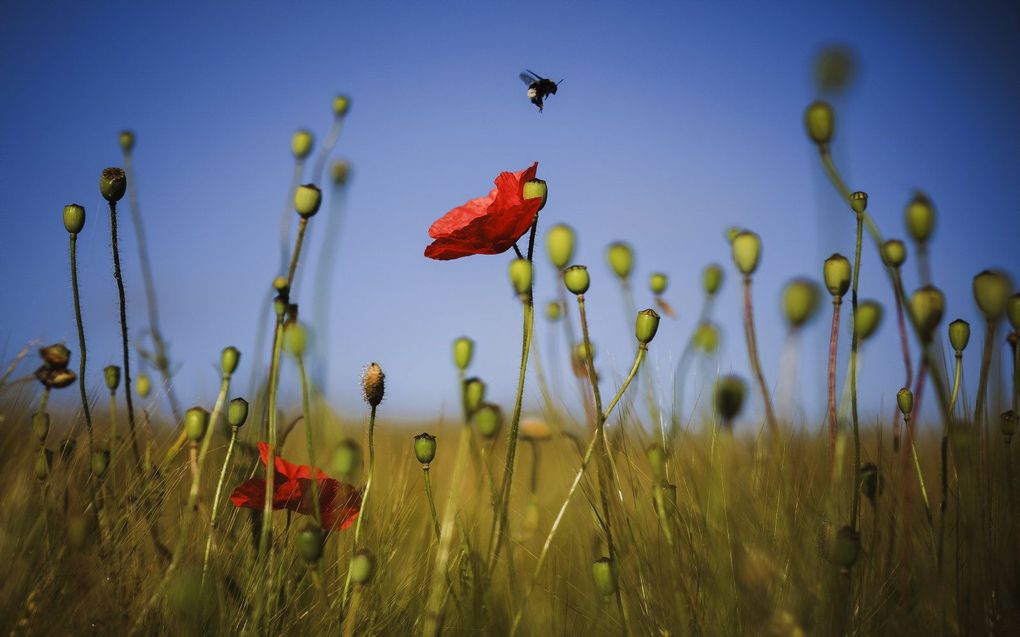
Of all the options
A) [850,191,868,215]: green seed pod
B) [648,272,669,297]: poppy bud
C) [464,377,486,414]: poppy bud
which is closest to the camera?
[850,191,868,215]: green seed pod

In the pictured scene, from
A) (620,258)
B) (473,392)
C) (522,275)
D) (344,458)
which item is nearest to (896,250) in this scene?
(620,258)

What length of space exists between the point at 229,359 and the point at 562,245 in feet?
1.89

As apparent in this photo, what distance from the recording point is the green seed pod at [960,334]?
1165 mm

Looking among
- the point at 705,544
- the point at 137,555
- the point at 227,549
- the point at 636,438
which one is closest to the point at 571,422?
the point at 636,438

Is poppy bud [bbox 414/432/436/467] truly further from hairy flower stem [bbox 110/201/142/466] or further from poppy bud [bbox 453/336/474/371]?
hairy flower stem [bbox 110/201/142/466]

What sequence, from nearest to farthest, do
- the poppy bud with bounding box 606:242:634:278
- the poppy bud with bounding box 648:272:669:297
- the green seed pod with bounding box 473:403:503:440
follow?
the green seed pod with bounding box 473:403:503:440
the poppy bud with bounding box 606:242:634:278
the poppy bud with bounding box 648:272:669:297

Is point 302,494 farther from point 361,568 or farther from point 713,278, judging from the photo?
point 713,278

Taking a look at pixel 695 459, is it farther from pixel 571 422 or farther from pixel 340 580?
pixel 340 580

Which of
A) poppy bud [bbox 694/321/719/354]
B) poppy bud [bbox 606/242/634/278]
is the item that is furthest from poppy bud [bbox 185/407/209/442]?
poppy bud [bbox 694/321/719/354]

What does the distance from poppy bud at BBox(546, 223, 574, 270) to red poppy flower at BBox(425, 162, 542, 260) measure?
7cm

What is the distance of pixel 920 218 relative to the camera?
94 cm

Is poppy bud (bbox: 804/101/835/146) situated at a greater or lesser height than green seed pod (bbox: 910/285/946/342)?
greater

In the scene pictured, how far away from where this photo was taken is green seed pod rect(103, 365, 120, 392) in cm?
142

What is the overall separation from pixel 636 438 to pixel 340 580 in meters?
0.54
